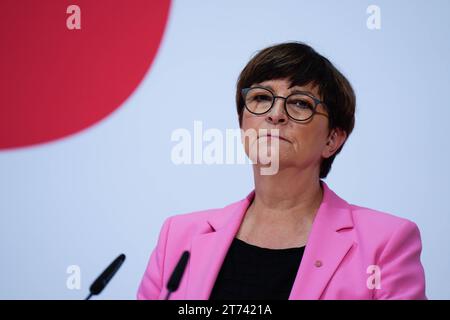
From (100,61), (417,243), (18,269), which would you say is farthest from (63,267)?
(417,243)

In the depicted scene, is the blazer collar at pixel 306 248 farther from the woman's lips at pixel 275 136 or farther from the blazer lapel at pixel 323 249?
the woman's lips at pixel 275 136

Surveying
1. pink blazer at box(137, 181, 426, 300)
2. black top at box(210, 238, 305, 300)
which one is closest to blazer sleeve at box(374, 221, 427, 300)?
pink blazer at box(137, 181, 426, 300)

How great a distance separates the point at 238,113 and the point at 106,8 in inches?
31.3

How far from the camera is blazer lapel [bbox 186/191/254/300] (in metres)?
1.98

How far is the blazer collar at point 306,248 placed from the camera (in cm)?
189

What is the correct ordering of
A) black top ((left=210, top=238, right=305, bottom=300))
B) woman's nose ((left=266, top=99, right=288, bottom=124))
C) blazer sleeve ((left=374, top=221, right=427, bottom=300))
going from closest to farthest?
Result: blazer sleeve ((left=374, top=221, right=427, bottom=300))
black top ((left=210, top=238, right=305, bottom=300))
woman's nose ((left=266, top=99, right=288, bottom=124))

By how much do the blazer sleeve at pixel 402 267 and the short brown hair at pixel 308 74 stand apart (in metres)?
0.49

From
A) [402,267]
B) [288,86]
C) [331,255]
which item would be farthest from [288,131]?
[402,267]

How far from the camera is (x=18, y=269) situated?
8.21ft

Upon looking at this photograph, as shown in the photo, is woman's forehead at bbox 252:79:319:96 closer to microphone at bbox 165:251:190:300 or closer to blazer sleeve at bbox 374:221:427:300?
blazer sleeve at bbox 374:221:427:300

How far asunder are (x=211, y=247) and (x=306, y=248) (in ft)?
1.13

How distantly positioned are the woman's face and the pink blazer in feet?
0.63

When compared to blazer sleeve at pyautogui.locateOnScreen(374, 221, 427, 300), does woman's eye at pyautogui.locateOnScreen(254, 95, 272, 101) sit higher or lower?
higher
